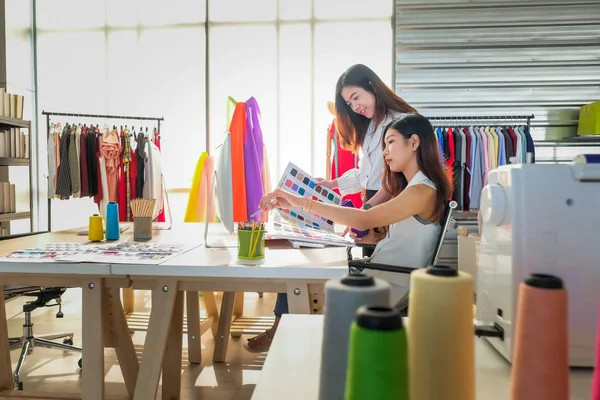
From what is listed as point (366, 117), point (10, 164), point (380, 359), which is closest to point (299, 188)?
point (366, 117)

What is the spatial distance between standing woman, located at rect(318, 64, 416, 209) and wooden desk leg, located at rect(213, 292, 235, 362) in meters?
0.91

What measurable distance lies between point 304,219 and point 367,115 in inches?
25.1

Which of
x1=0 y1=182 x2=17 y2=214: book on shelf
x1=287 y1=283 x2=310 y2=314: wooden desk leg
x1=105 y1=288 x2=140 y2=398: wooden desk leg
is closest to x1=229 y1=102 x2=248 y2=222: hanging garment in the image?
x1=105 y1=288 x2=140 y2=398: wooden desk leg

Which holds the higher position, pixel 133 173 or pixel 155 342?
pixel 133 173

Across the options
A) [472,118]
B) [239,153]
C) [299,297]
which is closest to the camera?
[299,297]

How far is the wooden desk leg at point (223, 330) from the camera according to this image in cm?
288

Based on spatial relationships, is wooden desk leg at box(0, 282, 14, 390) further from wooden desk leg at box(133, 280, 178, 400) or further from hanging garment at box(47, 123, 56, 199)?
hanging garment at box(47, 123, 56, 199)

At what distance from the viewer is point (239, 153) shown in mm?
3070

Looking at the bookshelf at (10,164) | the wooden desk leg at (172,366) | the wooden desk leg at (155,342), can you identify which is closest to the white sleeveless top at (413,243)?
the wooden desk leg at (155,342)

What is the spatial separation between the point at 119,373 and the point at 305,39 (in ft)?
12.8

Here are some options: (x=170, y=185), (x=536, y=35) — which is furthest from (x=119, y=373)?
(x=536, y=35)

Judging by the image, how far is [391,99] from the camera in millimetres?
2490

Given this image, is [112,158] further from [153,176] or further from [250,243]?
[250,243]

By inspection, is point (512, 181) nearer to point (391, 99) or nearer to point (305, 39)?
point (391, 99)
